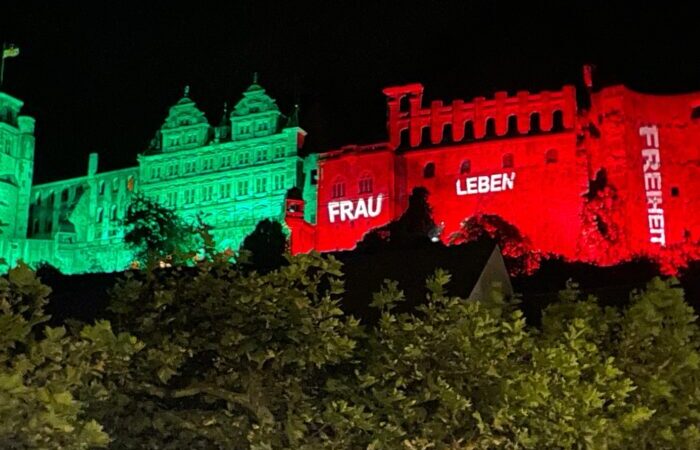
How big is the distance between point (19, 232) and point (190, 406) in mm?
73842

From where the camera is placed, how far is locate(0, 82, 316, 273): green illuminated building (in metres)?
73.2

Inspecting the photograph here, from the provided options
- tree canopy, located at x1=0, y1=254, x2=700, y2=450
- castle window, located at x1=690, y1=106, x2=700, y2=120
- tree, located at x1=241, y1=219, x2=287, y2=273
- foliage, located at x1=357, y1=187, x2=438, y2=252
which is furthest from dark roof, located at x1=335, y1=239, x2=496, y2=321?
castle window, located at x1=690, y1=106, x2=700, y2=120

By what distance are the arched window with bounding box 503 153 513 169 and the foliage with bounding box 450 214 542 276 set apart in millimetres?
4588

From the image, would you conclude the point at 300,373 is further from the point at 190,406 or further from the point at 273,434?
the point at 190,406

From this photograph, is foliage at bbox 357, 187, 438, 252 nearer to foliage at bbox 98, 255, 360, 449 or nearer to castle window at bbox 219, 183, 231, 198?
castle window at bbox 219, 183, 231, 198

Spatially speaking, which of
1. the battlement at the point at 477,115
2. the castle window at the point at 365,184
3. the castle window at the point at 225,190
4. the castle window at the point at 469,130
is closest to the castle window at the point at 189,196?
the castle window at the point at 225,190

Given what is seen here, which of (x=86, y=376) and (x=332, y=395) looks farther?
(x=332, y=395)

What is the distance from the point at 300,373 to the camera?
13789 mm

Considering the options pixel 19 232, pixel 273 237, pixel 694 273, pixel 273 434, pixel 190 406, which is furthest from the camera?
pixel 19 232

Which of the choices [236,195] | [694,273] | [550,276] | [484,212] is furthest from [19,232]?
[694,273]

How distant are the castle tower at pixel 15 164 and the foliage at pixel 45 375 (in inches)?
2959

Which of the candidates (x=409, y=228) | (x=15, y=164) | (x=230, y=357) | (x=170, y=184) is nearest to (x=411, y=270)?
(x=230, y=357)

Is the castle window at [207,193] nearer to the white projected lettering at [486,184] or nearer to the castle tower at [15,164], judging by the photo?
the castle tower at [15,164]

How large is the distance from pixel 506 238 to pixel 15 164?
51.5 metres
